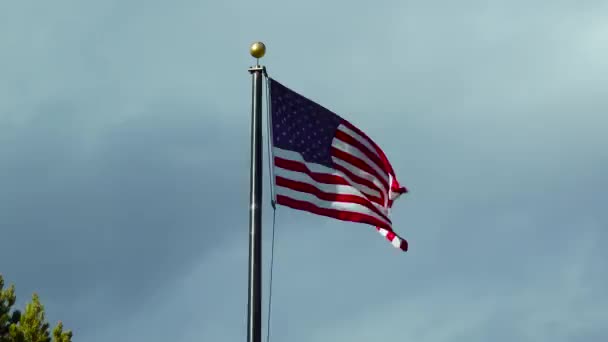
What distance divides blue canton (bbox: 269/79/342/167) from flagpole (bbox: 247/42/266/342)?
36.9 inches

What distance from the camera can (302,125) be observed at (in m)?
14.9

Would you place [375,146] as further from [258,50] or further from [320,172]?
[258,50]

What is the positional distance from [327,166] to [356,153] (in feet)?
2.64

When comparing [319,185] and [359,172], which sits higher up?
[359,172]

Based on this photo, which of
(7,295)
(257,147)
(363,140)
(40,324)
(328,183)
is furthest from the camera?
(7,295)

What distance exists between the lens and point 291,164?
1435 cm

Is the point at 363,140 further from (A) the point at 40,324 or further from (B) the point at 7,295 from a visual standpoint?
(B) the point at 7,295

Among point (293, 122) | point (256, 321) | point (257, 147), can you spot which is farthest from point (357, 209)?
point (256, 321)

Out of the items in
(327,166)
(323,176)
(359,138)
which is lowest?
(323,176)

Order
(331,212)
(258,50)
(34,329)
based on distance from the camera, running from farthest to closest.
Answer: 1. (34,329)
2. (331,212)
3. (258,50)

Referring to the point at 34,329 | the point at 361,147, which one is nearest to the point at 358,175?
the point at 361,147

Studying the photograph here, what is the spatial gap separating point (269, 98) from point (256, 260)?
3103 mm

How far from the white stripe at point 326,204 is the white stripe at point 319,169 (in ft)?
1.15

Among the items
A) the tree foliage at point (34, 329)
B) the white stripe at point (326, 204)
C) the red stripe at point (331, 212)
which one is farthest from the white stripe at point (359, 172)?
the tree foliage at point (34, 329)
